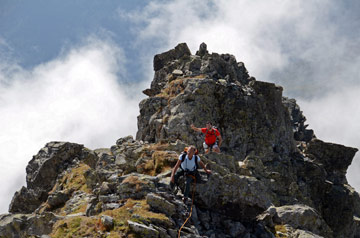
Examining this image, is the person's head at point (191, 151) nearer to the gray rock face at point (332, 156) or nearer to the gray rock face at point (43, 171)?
the gray rock face at point (43, 171)

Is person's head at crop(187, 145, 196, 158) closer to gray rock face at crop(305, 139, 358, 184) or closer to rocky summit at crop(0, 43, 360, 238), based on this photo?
rocky summit at crop(0, 43, 360, 238)

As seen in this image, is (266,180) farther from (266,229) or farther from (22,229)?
(22,229)

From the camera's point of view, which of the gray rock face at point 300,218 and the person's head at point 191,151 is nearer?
the person's head at point 191,151

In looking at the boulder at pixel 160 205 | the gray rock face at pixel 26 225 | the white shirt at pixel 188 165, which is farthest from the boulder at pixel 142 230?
the gray rock face at pixel 26 225

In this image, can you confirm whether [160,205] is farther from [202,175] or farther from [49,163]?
[49,163]

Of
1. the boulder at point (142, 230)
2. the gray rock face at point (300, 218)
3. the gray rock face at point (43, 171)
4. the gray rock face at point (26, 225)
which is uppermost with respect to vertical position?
the gray rock face at point (43, 171)

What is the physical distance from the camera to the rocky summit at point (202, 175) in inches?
862

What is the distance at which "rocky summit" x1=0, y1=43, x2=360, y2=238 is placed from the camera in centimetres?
2189

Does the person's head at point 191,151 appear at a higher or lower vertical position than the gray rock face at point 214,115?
lower

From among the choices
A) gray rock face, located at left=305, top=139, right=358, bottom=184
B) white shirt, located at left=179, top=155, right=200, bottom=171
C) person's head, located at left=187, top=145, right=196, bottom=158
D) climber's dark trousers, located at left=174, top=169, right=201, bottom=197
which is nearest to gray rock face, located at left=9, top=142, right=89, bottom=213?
climber's dark trousers, located at left=174, top=169, right=201, bottom=197

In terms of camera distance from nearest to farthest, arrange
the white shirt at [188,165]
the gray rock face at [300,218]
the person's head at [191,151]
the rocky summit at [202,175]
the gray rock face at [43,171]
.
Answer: the rocky summit at [202,175]
the white shirt at [188,165]
the person's head at [191,151]
the gray rock face at [300,218]
the gray rock face at [43,171]

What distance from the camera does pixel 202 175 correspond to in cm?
2566

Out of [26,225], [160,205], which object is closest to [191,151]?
[160,205]

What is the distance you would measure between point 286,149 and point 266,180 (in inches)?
839
